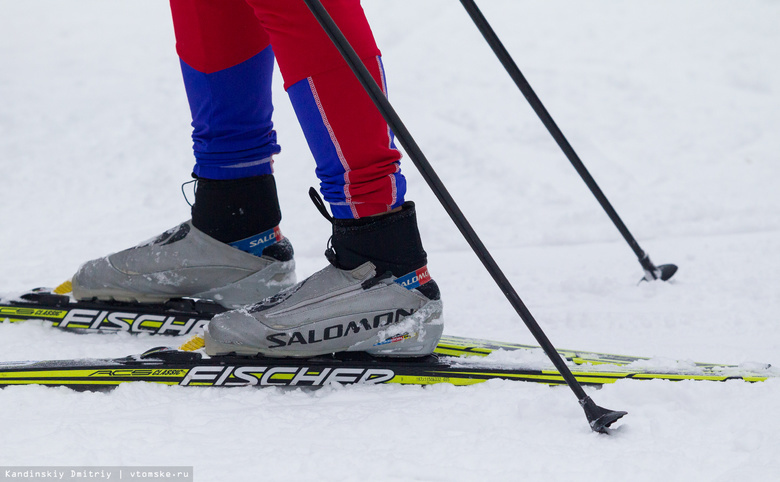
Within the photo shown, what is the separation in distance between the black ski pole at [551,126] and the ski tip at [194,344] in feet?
3.27

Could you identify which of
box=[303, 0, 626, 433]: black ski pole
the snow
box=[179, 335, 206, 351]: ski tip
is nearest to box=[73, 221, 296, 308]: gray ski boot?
the snow

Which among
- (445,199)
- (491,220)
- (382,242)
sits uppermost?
(445,199)

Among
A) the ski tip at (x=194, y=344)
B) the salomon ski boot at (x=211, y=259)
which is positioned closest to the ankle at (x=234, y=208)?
the salomon ski boot at (x=211, y=259)

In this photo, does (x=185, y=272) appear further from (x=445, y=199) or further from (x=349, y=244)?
(x=445, y=199)

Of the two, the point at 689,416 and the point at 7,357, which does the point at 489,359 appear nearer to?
the point at 689,416

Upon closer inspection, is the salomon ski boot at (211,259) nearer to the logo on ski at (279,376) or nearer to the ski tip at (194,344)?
the ski tip at (194,344)

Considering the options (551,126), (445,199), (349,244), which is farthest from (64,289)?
(551,126)

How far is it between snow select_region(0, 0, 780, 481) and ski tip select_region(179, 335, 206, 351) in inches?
5.2

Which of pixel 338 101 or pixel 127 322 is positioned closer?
pixel 338 101

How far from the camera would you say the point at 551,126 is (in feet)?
6.65

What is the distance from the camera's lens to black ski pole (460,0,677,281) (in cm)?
178

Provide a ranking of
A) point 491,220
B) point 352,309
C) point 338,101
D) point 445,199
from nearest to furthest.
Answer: point 445,199 < point 338,101 < point 352,309 < point 491,220

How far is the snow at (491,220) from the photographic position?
45.8 inches

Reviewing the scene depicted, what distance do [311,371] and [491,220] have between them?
203 centimetres
